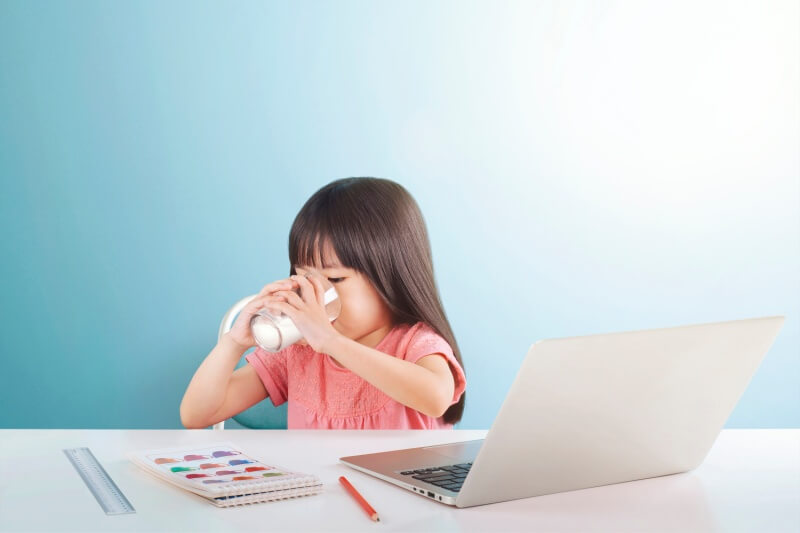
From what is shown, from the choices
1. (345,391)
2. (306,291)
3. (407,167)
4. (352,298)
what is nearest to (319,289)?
(306,291)

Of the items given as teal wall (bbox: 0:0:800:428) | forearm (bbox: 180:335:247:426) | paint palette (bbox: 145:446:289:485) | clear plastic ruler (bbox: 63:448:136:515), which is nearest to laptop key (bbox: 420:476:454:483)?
paint palette (bbox: 145:446:289:485)

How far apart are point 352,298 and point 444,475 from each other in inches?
21.6

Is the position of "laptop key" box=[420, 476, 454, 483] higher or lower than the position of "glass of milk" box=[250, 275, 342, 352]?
lower

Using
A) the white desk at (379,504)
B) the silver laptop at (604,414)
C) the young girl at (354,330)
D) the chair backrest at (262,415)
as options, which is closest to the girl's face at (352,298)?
the young girl at (354,330)

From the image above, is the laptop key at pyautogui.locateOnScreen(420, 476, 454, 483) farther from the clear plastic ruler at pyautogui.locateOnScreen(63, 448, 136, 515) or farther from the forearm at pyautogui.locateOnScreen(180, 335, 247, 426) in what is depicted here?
the forearm at pyautogui.locateOnScreen(180, 335, 247, 426)

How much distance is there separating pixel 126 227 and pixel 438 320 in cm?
97

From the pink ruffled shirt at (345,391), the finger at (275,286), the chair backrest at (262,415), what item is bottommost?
the chair backrest at (262,415)

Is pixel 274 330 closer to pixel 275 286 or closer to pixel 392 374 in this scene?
pixel 275 286

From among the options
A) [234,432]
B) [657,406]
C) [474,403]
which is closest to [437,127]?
[474,403]

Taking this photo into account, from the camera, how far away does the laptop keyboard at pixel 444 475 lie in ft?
2.30

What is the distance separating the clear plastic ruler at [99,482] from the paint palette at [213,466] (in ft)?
0.15

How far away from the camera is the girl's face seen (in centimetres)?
124

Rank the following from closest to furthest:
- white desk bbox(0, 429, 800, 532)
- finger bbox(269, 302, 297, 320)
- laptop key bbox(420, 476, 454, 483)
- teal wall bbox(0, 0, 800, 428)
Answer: white desk bbox(0, 429, 800, 532)
laptop key bbox(420, 476, 454, 483)
finger bbox(269, 302, 297, 320)
teal wall bbox(0, 0, 800, 428)

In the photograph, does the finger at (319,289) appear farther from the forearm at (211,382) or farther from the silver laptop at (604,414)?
the silver laptop at (604,414)
